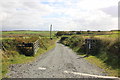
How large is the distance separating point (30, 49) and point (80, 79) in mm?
10741

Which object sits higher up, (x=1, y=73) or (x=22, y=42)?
(x=22, y=42)

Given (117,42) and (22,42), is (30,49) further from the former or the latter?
(117,42)

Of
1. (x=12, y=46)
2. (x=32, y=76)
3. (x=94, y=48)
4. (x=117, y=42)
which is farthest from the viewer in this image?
(x=94, y=48)

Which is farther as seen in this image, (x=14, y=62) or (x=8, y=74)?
(x=14, y=62)

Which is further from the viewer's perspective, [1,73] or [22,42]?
[22,42]

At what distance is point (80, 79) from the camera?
9.05 meters

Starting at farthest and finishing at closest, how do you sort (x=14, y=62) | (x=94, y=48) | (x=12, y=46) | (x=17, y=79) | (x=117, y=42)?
(x=94, y=48) → (x=12, y=46) → (x=117, y=42) → (x=14, y=62) → (x=17, y=79)

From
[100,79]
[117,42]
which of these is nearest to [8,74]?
[100,79]

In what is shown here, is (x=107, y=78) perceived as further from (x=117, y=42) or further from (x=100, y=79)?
(x=117, y=42)

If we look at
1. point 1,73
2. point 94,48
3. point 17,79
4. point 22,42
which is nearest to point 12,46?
point 22,42

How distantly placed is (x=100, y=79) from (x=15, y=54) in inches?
397

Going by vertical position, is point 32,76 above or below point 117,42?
below

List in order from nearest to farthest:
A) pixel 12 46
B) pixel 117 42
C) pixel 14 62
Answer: pixel 14 62 → pixel 117 42 → pixel 12 46

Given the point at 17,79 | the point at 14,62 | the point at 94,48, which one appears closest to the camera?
the point at 17,79
